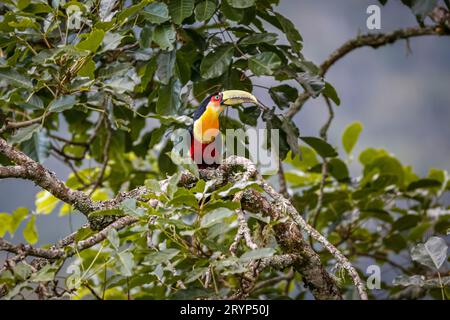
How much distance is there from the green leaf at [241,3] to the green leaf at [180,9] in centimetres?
13

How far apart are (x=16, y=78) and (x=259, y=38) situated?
32.5 inches

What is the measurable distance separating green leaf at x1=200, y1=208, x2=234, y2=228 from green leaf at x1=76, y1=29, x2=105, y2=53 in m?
0.62

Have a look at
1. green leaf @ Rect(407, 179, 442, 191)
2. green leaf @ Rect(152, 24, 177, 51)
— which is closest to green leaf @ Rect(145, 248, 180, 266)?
green leaf @ Rect(152, 24, 177, 51)

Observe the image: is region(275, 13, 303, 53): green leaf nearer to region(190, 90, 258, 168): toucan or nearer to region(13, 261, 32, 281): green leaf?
region(190, 90, 258, 168): toucan

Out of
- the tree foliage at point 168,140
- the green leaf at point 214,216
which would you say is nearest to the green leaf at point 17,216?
the tree foliage at point 168,140

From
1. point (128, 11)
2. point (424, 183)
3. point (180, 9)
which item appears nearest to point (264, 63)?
point (180, 9)

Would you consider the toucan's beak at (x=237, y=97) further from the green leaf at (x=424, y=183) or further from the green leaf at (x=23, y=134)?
the green leaf at (x=424, y=183)

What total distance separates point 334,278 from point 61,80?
40.6 inches

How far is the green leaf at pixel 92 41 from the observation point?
194cm

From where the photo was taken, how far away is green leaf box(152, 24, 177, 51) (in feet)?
7.77

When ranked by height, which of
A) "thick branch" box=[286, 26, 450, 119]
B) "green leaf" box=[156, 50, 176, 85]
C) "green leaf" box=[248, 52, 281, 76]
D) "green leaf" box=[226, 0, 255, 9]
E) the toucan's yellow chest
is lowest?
the toucan's yellow chest
